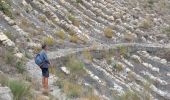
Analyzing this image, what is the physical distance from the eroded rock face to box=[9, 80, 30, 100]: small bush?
293mm

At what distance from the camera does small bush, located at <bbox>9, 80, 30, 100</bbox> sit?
36.5 ft

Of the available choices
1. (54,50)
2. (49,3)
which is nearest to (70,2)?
(49,3)

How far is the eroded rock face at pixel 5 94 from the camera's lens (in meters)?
10.4

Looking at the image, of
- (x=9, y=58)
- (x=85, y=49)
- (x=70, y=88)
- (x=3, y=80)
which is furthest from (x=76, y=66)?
(x=3, y=80)

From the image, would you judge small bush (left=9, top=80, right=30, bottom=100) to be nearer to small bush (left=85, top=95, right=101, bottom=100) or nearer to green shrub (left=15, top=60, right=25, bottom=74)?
small bush (left=85, top=95, right=101, bottom=100)

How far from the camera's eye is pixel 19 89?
11164mm

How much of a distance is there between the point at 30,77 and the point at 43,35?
521 cm

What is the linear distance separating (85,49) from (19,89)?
22.1 ft

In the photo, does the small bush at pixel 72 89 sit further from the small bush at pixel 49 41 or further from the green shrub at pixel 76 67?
the small bush at pixel 49 41

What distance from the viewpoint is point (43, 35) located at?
18422 millimetres

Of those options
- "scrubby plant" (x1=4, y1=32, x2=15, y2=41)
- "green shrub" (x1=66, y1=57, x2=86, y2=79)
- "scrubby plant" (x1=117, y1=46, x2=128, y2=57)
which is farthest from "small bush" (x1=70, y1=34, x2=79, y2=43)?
"green shrub" (x1=66, y1=57, x2=86, y2=79)

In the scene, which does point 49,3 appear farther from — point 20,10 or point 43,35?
point 43,35

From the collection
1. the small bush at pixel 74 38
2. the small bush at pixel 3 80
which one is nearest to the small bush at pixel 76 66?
the small bush at pixel 3 80

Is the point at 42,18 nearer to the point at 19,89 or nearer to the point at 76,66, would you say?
the point at 76,66
